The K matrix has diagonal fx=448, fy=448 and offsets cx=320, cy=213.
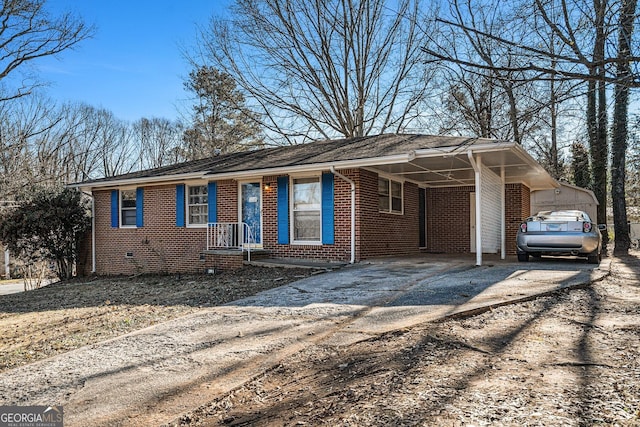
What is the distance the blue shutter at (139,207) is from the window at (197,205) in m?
1.88

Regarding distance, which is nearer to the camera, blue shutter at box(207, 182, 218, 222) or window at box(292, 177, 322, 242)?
window at box(292, 177, 322, 242)

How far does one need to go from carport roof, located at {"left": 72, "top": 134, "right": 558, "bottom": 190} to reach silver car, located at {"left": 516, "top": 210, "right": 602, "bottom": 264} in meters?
1.53

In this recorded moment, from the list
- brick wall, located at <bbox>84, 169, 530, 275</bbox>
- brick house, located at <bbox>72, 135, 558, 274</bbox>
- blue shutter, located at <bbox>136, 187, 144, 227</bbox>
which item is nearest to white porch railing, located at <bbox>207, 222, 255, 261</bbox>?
brick house, located at <bbox>72, 135, 558, 274</bbox>

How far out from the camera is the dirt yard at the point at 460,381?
2674 millimetres

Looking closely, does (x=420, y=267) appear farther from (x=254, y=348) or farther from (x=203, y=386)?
Answer: (x=203, y=386)

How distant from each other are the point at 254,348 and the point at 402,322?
1658 mm

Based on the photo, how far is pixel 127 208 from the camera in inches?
582

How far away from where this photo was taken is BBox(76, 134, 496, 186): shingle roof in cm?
1027

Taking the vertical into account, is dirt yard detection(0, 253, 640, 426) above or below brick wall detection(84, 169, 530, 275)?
below

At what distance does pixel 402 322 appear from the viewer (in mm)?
4941

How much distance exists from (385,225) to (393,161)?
282cm

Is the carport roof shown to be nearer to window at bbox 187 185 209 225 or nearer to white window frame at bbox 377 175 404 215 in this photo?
white window frame at bbox 377 175 404 215

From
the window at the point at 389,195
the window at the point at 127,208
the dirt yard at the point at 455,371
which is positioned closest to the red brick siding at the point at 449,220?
the window at the point at 389,195

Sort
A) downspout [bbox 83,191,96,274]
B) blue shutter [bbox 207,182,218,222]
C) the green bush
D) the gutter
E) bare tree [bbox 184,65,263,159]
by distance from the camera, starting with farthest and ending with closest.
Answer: bare tree [bbox 184,65,263,159]
downspout [bbox 83,191,96,274]
the green bush
blue shutter [bbox 207,182,218,222]
the gutter
